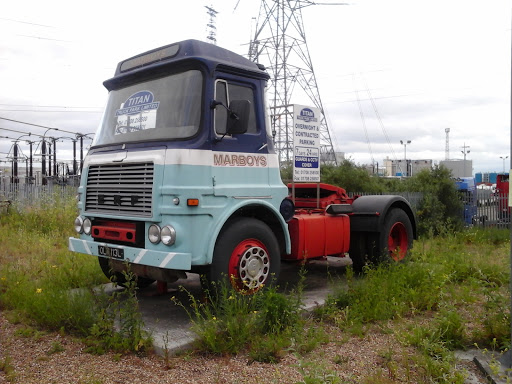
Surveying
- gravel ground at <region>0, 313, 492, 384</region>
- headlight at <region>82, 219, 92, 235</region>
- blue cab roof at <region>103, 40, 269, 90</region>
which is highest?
blue cab roof at <region>103, 40, 269, 90</region>

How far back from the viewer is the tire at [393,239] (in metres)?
7.48

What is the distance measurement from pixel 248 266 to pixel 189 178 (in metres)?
1.21

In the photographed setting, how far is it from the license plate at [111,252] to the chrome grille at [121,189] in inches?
16.1

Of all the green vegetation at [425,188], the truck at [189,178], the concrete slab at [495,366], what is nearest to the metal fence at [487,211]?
the green vegetation at [425,188]

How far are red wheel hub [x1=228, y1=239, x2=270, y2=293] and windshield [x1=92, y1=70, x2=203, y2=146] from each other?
4.64 feet

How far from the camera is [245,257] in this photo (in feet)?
17.7

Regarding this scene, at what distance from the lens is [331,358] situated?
171 inches

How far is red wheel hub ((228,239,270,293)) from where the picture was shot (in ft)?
17.4

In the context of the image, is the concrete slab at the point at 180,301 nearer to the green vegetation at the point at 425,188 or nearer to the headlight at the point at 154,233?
the headlight at the point at 154,233

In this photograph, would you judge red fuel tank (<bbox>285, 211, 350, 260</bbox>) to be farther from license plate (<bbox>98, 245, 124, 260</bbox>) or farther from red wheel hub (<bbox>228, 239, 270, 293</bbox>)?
license plate (<bbox>98, 245, 124, 260</bbox>)

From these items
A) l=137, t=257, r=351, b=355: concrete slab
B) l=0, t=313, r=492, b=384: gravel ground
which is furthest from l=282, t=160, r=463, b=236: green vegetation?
l=0, t=313, r=492, b=384: gravel ground

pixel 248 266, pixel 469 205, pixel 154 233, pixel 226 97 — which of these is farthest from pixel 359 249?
pixel 469 205

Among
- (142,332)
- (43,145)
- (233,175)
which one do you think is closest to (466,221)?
(233,175)

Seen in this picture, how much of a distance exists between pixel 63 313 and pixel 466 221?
1379 cm
